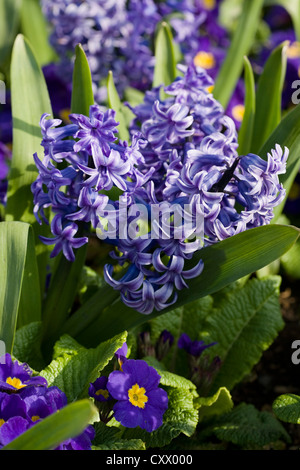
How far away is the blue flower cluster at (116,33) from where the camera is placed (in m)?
2.52

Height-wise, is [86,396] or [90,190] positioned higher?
[90,190]

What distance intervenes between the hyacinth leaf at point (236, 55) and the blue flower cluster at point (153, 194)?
100 centimetres

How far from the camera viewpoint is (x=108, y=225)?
1504mm

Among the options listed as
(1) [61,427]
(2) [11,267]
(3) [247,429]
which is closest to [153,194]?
(2) [11,267]

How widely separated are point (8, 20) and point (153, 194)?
2.29 metres

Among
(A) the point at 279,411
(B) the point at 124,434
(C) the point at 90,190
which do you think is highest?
(C) the point at 90,190

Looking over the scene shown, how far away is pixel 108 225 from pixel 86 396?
1.41ft

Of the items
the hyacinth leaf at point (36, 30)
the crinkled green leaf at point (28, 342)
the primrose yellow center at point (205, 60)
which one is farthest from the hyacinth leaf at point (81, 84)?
the hyacinth leaf at point (36, 30)

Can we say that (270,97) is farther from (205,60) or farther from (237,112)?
(205,60)

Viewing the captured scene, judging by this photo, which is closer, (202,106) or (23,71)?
(202,106)

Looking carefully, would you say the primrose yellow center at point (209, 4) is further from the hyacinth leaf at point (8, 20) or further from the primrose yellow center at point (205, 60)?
the hyacinth leaf at point (8, 20)

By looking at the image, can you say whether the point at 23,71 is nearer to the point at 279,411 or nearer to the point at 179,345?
the point at 179,345
